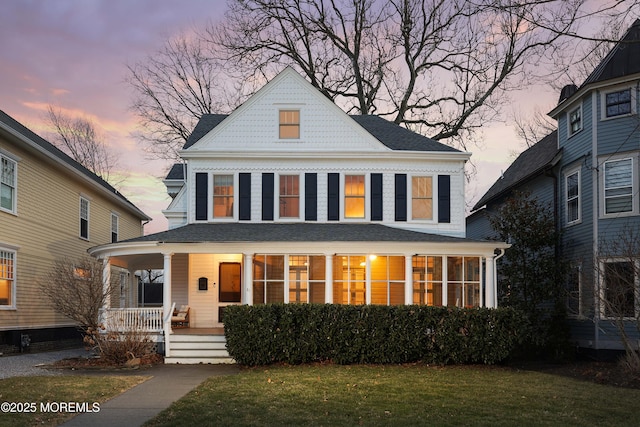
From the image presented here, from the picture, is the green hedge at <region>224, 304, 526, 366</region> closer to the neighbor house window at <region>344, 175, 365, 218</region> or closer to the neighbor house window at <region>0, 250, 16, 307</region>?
the neighbor house window at <region>344, 175, 365, 218</region>

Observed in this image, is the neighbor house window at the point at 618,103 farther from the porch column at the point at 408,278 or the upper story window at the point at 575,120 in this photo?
the porch column at the point at 408,278

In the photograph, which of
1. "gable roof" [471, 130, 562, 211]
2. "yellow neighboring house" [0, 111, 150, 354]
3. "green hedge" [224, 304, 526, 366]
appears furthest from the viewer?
"gable roof" [471, 130, 562, 211]

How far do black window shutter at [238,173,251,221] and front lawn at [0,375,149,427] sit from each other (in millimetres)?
7089

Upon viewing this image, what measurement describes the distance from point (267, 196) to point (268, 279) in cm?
276

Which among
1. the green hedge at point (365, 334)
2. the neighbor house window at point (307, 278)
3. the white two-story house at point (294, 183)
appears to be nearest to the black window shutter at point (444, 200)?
Result: the white two-story house at point (294, 183)

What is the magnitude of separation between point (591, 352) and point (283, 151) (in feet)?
32.7

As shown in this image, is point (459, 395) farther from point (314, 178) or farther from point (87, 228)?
point (87, 228)

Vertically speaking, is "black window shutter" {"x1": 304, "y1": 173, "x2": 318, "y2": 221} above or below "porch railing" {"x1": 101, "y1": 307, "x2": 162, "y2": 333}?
above

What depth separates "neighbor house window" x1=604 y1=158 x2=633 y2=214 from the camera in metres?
16.1

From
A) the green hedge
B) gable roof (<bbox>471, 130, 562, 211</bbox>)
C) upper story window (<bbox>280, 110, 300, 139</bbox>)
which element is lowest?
the green hedge

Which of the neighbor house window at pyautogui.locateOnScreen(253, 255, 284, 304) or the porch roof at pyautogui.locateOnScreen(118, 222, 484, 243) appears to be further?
the neighbor house window at pyautogui.locateOnScreen(253, 255, 284, 304)

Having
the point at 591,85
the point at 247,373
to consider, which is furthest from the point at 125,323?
the point at 591,85

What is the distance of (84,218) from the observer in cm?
2302

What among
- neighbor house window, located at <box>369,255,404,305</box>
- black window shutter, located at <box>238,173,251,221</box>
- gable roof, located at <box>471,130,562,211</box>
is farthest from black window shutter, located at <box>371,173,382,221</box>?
gable roof, located at <box>471,130,562,211</box>
